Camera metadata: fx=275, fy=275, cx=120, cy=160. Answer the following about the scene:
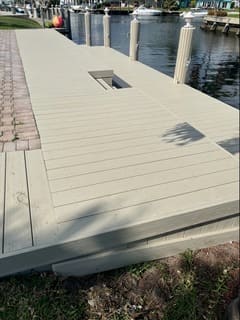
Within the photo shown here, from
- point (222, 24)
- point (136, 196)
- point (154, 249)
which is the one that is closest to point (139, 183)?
point (136, 196)

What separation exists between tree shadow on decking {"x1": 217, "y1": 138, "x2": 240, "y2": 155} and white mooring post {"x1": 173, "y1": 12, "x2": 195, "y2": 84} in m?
2.38

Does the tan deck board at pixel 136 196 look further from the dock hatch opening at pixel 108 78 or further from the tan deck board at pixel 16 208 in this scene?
A: the dock hatch opening at pixel 108 78

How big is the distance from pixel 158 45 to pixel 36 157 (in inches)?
652

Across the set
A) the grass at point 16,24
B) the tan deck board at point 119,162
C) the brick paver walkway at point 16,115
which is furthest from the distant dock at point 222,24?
the tan deck board at point 119,162

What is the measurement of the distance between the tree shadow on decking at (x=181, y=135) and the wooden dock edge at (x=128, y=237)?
2.91ft

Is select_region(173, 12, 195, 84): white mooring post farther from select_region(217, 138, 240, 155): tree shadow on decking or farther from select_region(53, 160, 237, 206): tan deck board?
select_region(53, 160, 237, 206): tan deck board

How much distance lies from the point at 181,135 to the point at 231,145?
647 millimetres

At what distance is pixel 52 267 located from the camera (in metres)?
1.73

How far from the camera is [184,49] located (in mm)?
4914

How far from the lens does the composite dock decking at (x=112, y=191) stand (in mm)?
1684

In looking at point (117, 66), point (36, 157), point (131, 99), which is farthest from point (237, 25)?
point (36, 157)

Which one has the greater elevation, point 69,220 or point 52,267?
point 69,220

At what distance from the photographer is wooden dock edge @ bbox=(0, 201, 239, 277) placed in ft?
5.24

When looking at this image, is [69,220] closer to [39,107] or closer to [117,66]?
[39,107]
